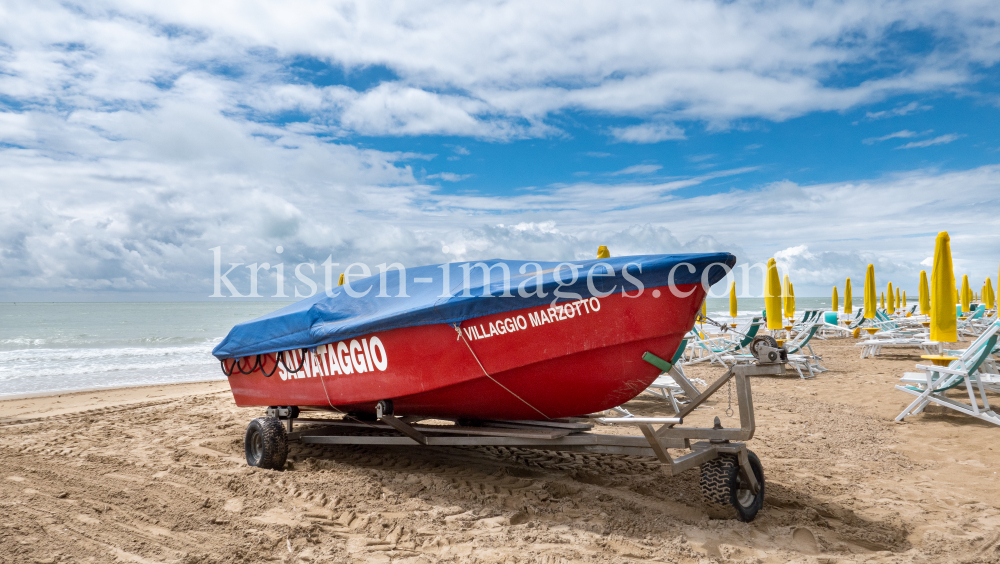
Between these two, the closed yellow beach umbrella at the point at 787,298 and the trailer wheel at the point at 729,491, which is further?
the closed yellow beach umbrella at the point at 787,298

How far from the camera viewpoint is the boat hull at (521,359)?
12.2 feet

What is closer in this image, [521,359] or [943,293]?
[521,359]

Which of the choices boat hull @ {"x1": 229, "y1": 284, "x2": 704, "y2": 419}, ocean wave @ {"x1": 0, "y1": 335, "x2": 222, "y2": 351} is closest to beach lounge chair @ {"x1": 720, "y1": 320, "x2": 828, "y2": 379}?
boat hull @ {"x1": 229, "y1": 284, "x2": 704, "y2": 419}

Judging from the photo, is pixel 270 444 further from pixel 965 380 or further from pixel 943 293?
pixel 943 293

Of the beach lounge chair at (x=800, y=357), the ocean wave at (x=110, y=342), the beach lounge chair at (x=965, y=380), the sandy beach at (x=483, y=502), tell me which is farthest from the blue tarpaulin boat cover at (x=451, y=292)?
the ocean wave at (x=110, y=342)

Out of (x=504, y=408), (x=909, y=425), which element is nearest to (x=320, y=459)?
(x=504, y=408)

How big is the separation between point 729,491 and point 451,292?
233cm

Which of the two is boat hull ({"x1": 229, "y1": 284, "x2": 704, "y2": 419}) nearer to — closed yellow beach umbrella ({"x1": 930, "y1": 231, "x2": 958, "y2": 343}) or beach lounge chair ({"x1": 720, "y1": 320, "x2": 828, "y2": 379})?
closed yellow beach umbrella ({"x1": 930, "y1": 231, "x2": 958, "y2": 343})

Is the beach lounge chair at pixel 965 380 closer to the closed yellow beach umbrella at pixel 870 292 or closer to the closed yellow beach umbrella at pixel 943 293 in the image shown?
the closed yellow beach umbrella at pixel 943 293

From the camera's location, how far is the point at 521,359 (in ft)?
12.8

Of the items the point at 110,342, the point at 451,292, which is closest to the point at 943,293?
the point at 451,292

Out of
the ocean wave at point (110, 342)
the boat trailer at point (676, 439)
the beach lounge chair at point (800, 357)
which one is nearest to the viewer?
the boat trailer at point (676, 439)

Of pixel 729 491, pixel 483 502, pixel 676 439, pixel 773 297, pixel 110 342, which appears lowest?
pixel 110 342

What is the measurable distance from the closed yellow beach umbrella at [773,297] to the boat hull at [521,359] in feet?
26.5
